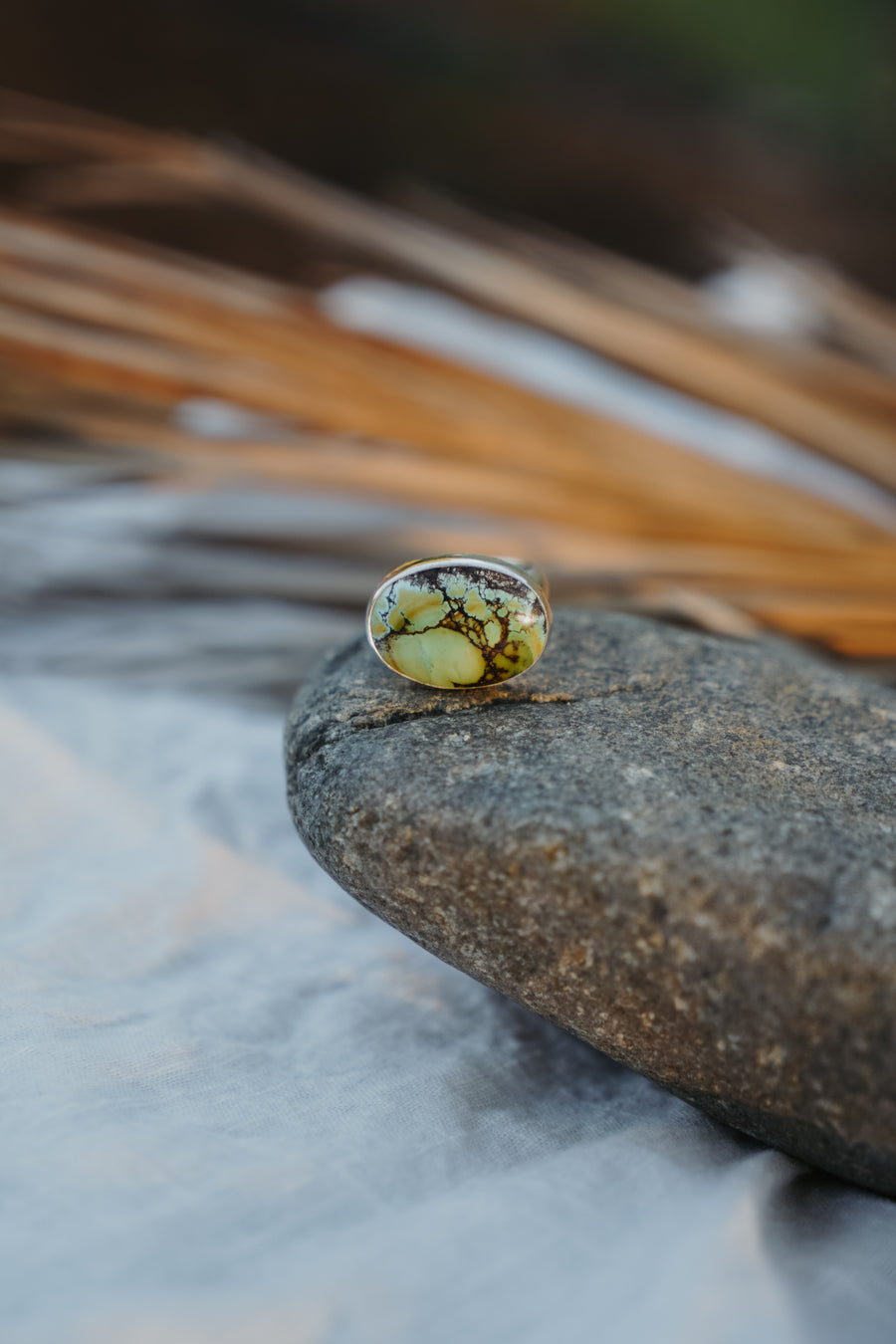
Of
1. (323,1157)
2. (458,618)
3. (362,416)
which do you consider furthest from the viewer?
(362,416)

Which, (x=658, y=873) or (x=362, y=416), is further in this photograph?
(x=362, y=416)

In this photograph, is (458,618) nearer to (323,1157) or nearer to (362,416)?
(323,1157)

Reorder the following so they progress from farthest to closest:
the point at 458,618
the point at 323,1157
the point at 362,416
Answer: the point at 362,416 < the point at 458,618 < the point at 323,1157

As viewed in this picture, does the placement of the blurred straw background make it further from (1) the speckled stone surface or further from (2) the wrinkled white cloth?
(1) the speckled stone surface

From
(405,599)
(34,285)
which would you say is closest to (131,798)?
(405,599)

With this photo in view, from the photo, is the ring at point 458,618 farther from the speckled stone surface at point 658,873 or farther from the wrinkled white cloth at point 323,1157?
the wrinkled white cloth at point 323,1157

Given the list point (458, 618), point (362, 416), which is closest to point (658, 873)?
point (458, 618)

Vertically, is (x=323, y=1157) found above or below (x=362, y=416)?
below

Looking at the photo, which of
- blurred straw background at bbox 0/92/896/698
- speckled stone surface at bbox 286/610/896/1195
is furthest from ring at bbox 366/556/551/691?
blurred straw background at bbox 0/92/896/698
